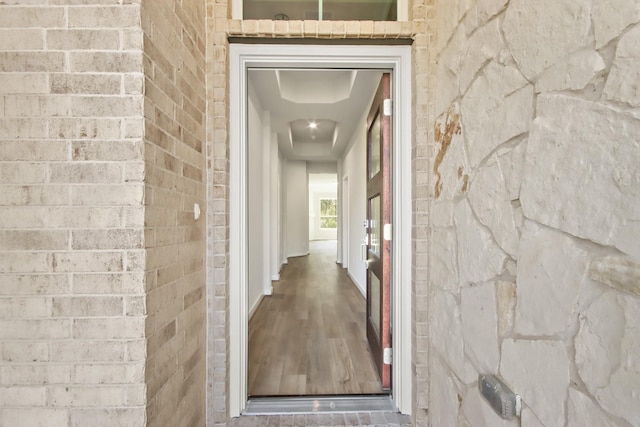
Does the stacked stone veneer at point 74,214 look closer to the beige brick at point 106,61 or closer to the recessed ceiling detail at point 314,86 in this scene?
the beige brick at point 106,61

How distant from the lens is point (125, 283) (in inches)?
42.0

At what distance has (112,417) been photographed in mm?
1072

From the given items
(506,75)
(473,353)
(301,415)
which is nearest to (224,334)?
(301,415)

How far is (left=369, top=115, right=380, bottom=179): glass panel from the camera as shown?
7.60 feet

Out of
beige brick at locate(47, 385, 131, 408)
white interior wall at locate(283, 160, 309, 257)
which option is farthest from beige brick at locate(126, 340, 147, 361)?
white interior wall at locate(283, 160, 309, 257)

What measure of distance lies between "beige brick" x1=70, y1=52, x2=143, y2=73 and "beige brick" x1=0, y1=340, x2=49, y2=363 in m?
0.95

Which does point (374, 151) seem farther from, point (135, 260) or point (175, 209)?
point (135, 260)

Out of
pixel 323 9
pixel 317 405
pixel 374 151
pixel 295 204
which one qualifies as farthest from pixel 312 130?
pixel 317 405

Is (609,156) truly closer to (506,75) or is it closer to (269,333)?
(506,75)

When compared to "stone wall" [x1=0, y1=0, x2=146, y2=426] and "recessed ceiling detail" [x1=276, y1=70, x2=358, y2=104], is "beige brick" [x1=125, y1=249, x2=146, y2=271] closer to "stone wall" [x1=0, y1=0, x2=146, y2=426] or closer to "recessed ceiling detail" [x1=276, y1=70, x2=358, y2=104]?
"stone wall" [x1=0, y1=0, x2=146, y2=426]

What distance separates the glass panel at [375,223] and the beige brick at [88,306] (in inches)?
63.5

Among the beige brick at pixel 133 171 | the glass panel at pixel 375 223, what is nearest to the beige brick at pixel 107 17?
the beige brick at pixel 133 171

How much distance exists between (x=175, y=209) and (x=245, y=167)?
582mm

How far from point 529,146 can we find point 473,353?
0.77 meters
